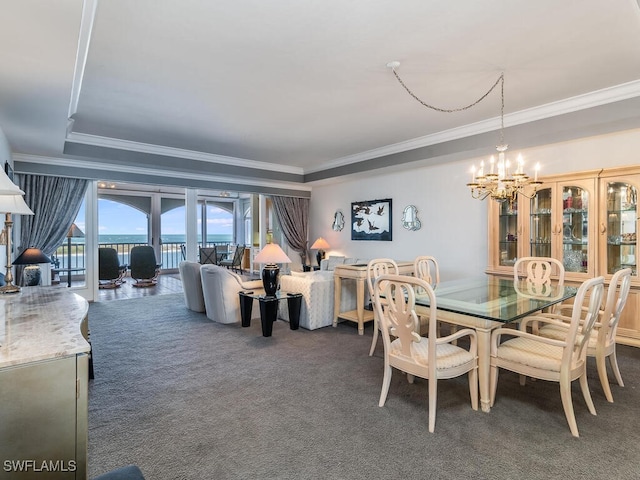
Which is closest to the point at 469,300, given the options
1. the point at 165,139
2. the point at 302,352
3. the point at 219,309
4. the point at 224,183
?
the point at 302,352

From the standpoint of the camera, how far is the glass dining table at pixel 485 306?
92.2 inches

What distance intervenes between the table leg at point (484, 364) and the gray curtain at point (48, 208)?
6.03m

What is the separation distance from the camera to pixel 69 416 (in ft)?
4.27

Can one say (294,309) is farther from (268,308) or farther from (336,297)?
(336,297)

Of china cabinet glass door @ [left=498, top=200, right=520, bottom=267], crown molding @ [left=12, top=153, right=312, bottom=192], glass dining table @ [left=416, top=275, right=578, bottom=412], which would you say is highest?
crown molding @ [left=12, top=153, right=312, bottom=192]

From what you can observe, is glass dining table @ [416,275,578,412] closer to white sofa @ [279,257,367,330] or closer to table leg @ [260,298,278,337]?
white sofa @ [279,257,367,330]

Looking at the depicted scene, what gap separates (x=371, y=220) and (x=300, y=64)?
4.16 metres

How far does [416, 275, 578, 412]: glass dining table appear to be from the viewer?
92.2 inches

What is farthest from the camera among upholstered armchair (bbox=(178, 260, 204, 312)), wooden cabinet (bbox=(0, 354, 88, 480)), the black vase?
upholstered armchair (bbox=(178, 260, 204, 312))

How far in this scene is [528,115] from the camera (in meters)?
3.97

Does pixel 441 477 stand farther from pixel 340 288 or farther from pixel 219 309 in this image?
pixel 219 309

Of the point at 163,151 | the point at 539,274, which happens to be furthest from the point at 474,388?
the point at 163,151

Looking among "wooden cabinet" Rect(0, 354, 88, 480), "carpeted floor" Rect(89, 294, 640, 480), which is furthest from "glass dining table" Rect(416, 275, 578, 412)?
"wooden cabinet" Rect(0, 354, 88, 480)

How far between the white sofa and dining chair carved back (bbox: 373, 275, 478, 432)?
6.32 ft
